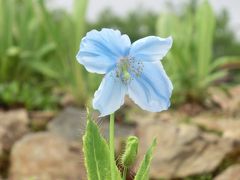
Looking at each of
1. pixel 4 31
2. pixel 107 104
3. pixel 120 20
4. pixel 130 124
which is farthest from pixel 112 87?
pixel 120 20

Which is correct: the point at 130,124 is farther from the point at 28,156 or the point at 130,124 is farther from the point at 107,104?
the point at 107,104

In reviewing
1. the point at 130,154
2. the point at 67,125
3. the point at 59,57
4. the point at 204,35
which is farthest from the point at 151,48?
the point at 59,57

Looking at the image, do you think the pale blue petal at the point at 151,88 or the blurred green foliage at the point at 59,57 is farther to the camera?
the blurred green foliage at the point at 59,57

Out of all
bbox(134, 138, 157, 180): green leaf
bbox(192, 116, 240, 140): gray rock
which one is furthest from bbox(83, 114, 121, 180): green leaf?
bbox(192, 116, 240, 140): gray rock

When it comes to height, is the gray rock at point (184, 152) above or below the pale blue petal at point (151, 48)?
below

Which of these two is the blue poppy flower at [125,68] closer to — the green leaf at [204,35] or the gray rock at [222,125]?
the gray rock at [222,125]

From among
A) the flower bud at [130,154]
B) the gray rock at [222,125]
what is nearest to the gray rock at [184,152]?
the gray rock at [222,125]

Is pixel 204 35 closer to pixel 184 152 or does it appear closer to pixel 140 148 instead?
pixel 140 148
